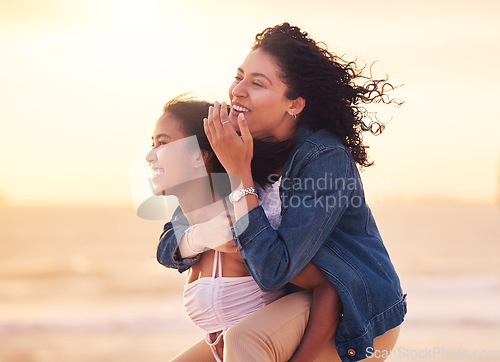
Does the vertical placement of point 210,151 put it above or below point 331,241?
above

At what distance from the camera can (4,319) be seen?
11.1 m

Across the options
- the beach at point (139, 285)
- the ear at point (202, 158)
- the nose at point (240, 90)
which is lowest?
the beach at point (139, 285)

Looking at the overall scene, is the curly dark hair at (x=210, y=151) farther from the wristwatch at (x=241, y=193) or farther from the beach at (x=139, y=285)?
the beach at (x=139, y=285)

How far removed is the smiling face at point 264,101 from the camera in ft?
8.86

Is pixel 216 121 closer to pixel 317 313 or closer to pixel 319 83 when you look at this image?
pixel 319 83

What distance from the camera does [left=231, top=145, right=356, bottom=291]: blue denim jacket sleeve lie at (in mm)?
2268

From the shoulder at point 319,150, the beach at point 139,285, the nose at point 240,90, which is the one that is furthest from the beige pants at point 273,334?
the beach at point 139,285

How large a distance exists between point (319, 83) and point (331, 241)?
0.72 meters

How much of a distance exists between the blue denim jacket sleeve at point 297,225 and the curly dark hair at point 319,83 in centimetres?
26

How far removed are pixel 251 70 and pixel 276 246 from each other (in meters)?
0.90

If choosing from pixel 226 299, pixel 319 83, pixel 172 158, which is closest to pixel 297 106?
pixel 319 83

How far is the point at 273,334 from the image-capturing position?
229 cm

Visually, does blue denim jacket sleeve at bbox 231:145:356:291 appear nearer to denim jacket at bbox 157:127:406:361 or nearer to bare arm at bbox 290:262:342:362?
denim jacket at bbox 157:127:406:361

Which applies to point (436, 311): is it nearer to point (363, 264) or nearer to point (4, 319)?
point (4, 319)
